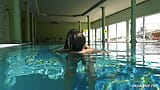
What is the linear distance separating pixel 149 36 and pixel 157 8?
863cm

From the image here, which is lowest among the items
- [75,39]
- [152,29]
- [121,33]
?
[75,39]

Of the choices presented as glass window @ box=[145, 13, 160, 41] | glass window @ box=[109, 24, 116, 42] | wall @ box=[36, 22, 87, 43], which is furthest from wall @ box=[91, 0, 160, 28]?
wall @ box=[36, 22, 87, 43]

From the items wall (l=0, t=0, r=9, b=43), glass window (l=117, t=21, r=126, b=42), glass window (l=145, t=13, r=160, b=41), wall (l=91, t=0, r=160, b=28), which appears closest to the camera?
wall (l=0, t=0, r=9, b=43)

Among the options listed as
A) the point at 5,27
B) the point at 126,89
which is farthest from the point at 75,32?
the point at 5,27

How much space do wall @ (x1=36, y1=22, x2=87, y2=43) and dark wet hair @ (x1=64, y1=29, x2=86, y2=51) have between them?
1596 inches

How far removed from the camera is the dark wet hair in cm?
582

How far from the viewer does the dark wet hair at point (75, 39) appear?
5820 millimetres

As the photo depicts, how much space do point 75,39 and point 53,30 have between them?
1652 inches

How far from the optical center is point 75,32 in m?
5.79

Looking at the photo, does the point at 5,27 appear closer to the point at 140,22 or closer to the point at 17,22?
the point at 17,22

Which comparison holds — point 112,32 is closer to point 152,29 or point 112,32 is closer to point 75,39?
point 152,29

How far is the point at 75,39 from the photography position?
5.99 m

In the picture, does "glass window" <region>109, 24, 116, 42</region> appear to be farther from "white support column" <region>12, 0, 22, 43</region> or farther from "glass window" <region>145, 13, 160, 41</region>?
"white support column" <region>12, 0, 22, 43</region>

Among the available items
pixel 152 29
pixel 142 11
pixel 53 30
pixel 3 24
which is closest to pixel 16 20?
pixel 3 24
